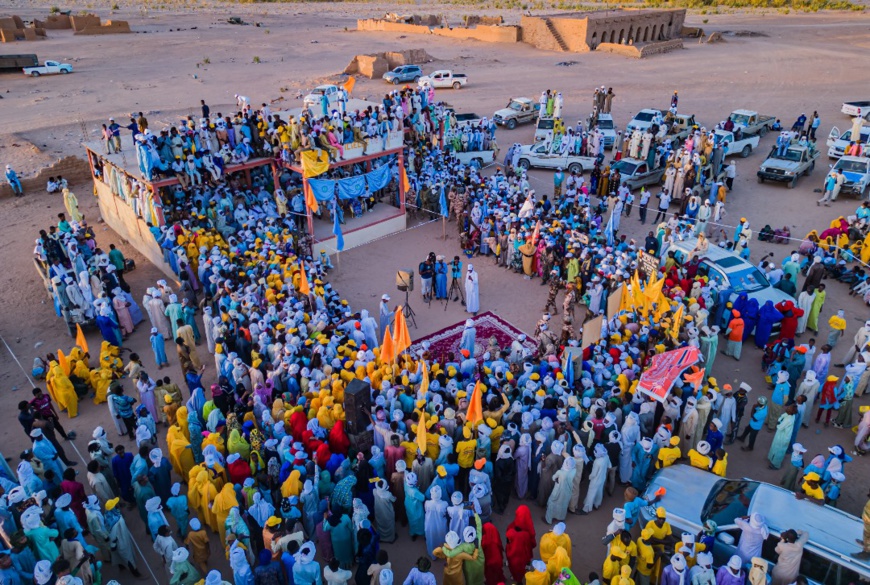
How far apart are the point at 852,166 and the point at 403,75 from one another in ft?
70.9

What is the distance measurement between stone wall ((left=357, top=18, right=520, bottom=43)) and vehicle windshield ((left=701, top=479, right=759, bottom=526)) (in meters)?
40.5

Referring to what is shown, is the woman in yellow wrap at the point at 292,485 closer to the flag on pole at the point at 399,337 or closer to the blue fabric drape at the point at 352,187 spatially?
the flag on pole at the point at 399,337

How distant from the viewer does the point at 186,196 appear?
15750 mm

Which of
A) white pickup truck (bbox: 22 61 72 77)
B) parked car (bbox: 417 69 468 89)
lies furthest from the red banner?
white pickup truck (bbox: 22 61 72 77)

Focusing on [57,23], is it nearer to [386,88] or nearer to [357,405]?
[386,88]

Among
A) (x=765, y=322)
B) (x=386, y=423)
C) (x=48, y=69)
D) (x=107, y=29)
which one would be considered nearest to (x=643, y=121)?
(x=765, y=322)

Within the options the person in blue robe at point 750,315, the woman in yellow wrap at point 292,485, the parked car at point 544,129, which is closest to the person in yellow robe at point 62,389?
the woman in yellow wrap at point 292,485

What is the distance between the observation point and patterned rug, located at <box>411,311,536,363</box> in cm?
1223

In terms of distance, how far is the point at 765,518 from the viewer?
7137 mm

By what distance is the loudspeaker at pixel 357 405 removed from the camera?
8727 millimetres

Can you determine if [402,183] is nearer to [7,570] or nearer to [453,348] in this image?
[453,348]

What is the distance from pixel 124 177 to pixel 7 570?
1121 cm

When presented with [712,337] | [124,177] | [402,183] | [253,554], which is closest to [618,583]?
[253,554]

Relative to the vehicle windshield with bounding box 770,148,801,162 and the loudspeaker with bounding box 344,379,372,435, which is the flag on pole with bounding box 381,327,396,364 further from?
the vehicle windshield with bounding box 770,148,801,162
